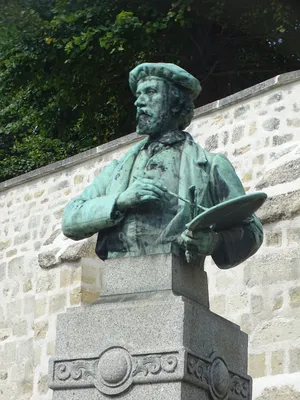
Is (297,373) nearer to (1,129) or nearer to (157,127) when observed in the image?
(157,127)

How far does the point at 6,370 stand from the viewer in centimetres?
1184

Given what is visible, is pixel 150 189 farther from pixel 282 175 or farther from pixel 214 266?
pixel 214 266

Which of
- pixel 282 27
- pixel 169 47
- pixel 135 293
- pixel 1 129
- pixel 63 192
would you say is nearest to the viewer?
pixel 135 293

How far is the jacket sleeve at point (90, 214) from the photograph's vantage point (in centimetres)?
559

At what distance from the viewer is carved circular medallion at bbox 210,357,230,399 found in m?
5.34

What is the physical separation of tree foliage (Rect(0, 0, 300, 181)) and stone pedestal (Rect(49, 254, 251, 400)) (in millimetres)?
10422

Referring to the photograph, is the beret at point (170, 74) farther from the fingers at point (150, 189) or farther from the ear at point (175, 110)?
the fingers at point (150, 189)

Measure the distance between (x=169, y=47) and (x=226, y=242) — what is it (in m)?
11.7

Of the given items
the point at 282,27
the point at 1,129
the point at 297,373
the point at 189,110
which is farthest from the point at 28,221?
the point at 1,129

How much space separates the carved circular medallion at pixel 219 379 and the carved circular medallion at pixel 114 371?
0.39 meters

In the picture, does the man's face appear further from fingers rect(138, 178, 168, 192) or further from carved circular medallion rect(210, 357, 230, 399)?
carved circular medallion rect(210, 357, 230, 399)

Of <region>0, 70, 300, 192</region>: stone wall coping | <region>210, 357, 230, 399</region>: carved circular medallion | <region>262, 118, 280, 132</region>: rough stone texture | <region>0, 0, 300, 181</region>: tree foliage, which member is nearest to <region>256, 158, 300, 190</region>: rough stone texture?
<region>262, 118, 280, 132</region>: rough stone texture

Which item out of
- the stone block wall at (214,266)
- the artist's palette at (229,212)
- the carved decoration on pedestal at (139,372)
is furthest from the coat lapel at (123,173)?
the stone block wall at (214,266)

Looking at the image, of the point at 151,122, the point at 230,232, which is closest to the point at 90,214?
the point at 151,122
